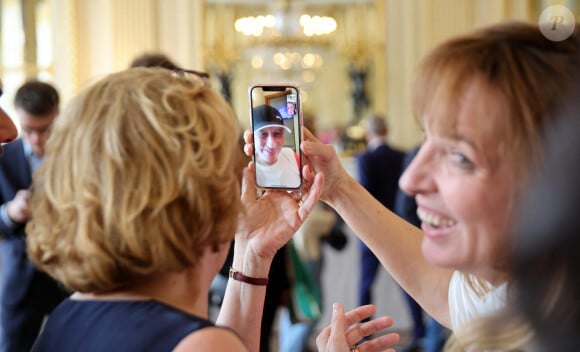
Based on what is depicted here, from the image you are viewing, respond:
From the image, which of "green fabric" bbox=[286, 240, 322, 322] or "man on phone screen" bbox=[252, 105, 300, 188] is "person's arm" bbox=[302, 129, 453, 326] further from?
"green fabric" bbox=[286, 240, 322, 322]

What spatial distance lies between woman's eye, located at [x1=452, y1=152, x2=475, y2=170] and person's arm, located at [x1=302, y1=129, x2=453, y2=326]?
584 mm

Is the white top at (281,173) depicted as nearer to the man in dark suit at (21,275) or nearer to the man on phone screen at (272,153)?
the man on phone screen at (272,153)

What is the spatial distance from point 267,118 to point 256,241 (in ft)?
0.85

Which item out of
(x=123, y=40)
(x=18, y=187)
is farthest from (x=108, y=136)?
(x=123, y=40)

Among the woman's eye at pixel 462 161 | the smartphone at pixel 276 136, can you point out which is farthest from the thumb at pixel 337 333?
the woman's eye at pixel 462 161

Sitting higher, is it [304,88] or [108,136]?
[108,136]

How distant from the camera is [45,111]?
344 centimetres

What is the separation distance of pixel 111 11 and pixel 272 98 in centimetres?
782

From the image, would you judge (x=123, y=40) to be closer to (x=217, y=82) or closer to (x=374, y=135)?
(x=217, y=82)

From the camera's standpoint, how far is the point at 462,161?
1.14 meters

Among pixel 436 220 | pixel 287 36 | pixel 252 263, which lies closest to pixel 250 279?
pixel 252 263

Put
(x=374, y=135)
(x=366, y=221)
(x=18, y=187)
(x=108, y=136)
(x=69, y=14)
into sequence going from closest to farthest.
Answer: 1. (x=108, y=136)
2. (x=366, y=221)
3. (x=18, y=187)
4. (x=374, y=135)
5. (x=69, y=14)

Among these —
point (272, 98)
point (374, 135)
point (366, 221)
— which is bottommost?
point (374, 135)

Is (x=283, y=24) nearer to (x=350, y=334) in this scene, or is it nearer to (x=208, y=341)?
(x=350, y=334)
